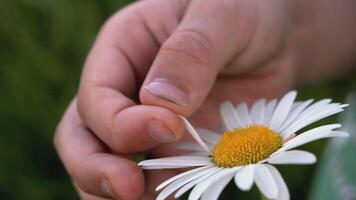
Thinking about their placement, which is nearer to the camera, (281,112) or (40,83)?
(281,112)

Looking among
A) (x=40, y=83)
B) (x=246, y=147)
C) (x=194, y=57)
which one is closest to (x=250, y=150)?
(x=246, y=147)

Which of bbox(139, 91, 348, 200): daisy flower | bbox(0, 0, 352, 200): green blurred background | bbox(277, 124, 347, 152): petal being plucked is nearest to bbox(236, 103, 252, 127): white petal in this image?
bbox(139, 91, 348, 200): daisy flower

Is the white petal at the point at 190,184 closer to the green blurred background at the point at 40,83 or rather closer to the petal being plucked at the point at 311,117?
the petal being plucked at the point at 311,117

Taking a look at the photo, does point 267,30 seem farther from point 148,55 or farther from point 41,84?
point 41,84

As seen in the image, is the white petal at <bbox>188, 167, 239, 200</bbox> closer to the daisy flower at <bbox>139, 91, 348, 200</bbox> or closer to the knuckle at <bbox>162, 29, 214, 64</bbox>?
the daisy flower at <bbox>139, 91, 348, 200</bbox>

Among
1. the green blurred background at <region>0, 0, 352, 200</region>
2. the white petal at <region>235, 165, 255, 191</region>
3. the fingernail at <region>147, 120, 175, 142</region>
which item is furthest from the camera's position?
the green blurred background at <region>0, 0, 352, 200</region>

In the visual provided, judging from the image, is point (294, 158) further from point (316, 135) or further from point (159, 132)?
point (159, 132)
